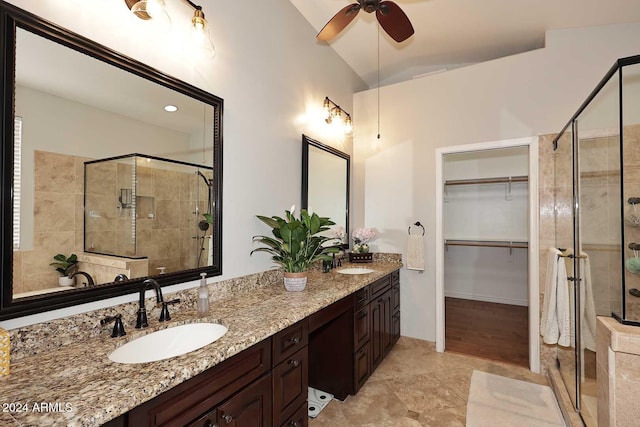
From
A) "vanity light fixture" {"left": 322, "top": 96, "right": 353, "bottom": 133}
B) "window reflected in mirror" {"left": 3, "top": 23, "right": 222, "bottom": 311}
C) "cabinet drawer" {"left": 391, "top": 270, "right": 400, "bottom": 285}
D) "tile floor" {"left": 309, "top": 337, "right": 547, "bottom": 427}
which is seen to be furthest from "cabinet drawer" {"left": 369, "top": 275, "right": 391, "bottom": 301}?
"vanity light fixture" {"left": 322, "top": 96, "right": 353, "bottom": 133}

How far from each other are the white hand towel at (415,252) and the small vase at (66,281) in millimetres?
A: 2914

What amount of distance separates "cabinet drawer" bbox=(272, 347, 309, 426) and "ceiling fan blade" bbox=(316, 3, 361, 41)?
6.67 feet

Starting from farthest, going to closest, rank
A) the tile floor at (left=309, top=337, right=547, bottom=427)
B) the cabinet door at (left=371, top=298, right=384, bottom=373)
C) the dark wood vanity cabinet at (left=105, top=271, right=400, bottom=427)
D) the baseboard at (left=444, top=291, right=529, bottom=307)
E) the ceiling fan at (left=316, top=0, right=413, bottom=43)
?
the baseboard at (left=444, top=291, right=529, bottom=307)
the cabinet door at (left=371, top=298, right=384, bottom=373)
the tile floor at (left=309, top=337, right=547, bottom=427)
the ceiling fan at (left=316, top=0, right=413, bottom=43)
the dark wood vanity cabinet at (left=105, top=271, right=400, bottom=427)

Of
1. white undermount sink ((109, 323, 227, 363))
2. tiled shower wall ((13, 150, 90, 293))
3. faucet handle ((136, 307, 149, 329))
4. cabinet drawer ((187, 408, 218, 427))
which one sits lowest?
cabinet drawer ((187, 408, 218, 427))

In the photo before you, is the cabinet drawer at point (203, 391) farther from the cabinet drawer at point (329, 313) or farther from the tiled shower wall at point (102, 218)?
the tiled shower wall at point (102, 218)

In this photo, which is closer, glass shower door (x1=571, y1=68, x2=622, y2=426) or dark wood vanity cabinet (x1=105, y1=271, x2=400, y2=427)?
dark wood vanity cabinet (x1=105, y1=271, x2=400, y2=427)

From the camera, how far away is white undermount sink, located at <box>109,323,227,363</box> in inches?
48.4

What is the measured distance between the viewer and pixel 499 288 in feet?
16.1

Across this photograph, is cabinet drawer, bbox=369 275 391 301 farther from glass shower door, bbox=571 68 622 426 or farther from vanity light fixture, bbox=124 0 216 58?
vanity light fixture, bbox=124 0 216 58

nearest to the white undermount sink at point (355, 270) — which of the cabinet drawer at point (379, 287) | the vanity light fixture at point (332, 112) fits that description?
the cabinet drawer at point (379, 287)

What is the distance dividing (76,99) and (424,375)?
312cm

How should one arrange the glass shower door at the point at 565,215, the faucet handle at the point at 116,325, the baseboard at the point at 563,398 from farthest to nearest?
the glass shower door at the point at 565,215 < the baseboard at the point at 563,398 < the faucet handle at the point at 116,325

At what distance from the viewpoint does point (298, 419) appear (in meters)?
1.65

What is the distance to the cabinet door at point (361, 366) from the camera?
2.39 meters
